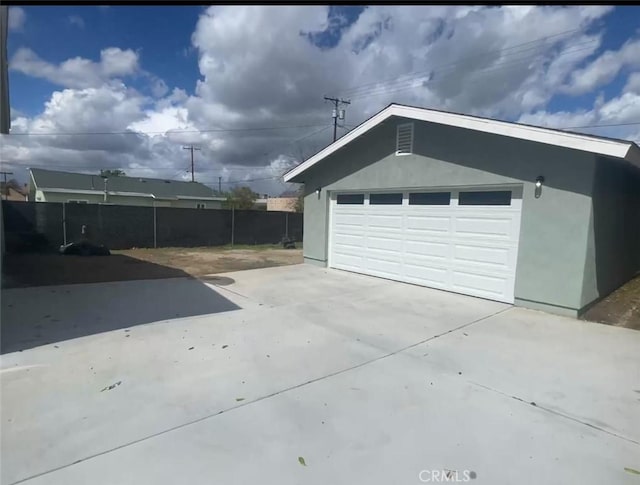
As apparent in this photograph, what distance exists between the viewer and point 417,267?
802cm

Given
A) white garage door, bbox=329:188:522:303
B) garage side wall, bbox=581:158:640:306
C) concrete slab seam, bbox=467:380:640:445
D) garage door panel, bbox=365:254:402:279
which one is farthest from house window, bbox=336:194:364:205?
concrete slab seam, bbox=467:380:640:445

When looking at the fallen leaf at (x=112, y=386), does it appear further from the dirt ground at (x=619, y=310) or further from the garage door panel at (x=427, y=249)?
the dirt ground at (x=619, y=310)

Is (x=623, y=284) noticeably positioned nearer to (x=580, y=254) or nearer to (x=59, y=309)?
(x=580, y=254)

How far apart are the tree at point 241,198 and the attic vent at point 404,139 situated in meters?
26.6

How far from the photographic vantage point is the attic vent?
7918mm

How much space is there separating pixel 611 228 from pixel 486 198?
2.37 meters

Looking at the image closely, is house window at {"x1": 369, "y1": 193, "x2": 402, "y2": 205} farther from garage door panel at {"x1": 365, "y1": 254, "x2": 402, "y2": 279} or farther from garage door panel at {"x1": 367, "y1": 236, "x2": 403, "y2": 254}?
garage door panel at {"x1": 365, "y1": 254, "x2": 402, "y2": 279}

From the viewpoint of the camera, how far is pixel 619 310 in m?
6.17

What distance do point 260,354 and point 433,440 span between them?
2113 millimetres

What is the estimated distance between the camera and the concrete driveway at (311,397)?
2.30 metres

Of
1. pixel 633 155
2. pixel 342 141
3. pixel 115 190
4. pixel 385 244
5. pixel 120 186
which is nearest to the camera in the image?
pixel 633 155

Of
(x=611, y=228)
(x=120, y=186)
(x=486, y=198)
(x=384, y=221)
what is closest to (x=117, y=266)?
(x=384, y=221)

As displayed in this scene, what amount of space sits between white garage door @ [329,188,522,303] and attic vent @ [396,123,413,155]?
0.94m

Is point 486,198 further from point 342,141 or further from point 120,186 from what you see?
point 120,186
